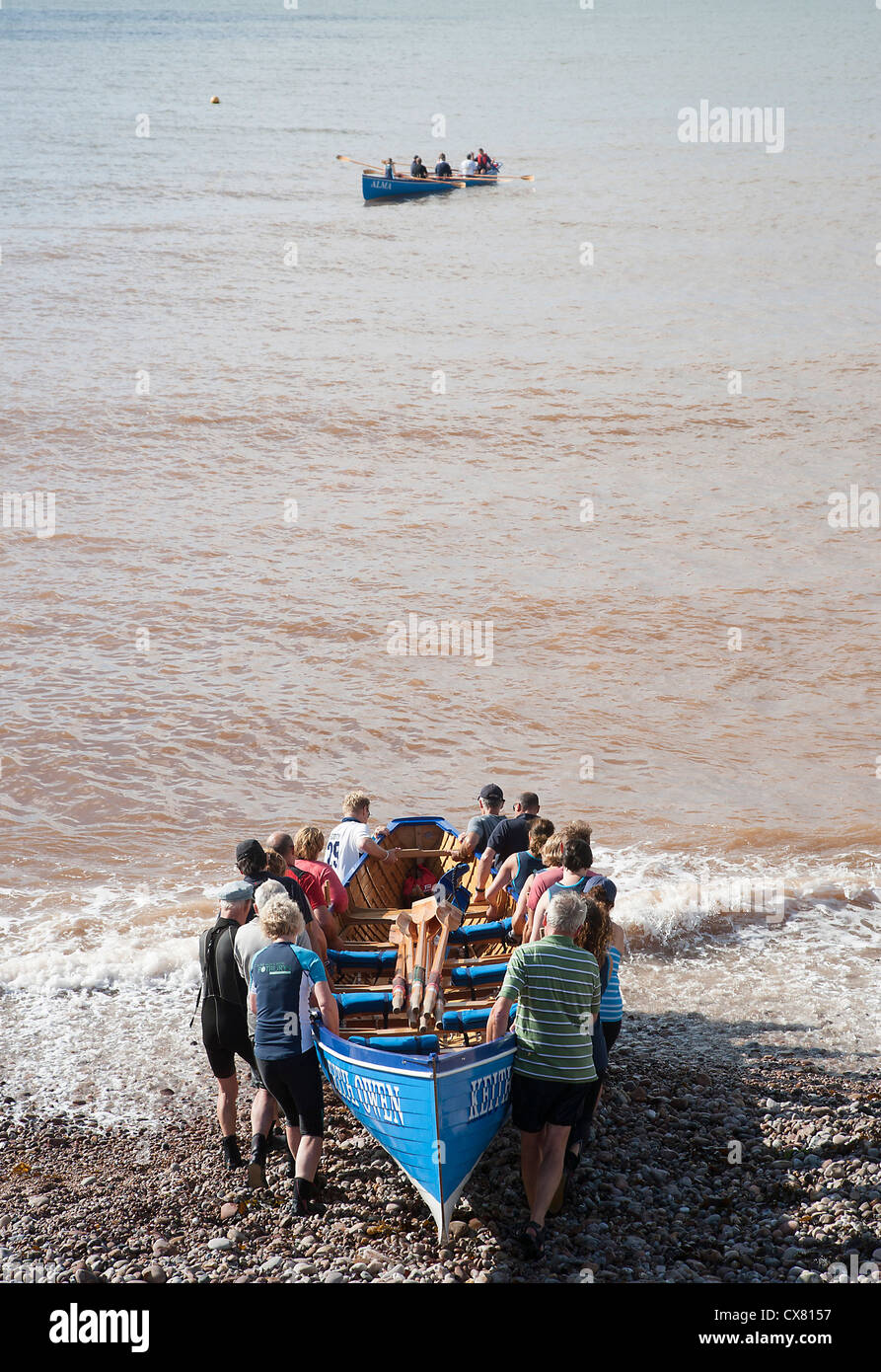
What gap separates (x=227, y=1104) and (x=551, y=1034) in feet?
6.77

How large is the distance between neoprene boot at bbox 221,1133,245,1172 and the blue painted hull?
92 centimetres

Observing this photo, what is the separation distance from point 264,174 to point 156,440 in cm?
3223

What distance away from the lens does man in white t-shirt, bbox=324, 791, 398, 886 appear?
8.34 metres

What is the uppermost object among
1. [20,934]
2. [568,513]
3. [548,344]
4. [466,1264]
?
[548,344]

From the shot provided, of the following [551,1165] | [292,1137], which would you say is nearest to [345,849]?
[292,1137]

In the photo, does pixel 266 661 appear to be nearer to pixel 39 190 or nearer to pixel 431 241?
pixel 431 241

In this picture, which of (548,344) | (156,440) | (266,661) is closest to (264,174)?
(548,344)

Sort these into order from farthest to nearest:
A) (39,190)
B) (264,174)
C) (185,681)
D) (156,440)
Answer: (264,174)
(39,190)
(156,440)
(185,681)

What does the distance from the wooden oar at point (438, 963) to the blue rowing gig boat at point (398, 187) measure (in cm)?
4343

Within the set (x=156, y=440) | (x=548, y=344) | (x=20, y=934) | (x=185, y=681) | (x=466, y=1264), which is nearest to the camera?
(x=466, y=1264)

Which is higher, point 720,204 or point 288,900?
point 720,204

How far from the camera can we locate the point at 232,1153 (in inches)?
269

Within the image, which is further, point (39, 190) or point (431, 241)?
point (39, 190)

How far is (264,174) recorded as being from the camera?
5197 centimetres
